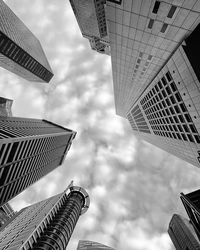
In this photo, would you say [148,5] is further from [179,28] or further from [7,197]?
[7,197]

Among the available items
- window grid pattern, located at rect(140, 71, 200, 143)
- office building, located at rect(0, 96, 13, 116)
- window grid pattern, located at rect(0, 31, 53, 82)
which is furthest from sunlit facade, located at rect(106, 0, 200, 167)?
office building, located at rect(0, 96, 13, 116)

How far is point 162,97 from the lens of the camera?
38094mm

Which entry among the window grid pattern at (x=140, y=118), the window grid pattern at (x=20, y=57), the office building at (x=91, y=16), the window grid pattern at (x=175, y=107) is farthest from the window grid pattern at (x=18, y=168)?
the office building at (x=91, y=16)

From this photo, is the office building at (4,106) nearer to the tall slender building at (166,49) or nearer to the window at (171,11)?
the tall slender building at (166,49)

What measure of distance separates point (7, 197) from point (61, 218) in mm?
31195

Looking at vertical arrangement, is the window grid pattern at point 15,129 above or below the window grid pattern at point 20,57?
below

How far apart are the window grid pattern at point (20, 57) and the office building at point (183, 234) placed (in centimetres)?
17813

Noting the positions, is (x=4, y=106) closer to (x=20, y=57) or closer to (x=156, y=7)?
(x=20, y=57)

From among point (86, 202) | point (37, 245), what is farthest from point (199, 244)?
point (37, 245)

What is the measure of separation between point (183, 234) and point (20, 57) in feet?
608

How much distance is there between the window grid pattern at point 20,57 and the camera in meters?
120

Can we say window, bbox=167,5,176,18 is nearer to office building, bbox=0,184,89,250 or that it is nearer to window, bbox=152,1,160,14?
window, bbox=152,1,160,14

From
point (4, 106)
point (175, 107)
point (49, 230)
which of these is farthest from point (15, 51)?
point (175, 107)

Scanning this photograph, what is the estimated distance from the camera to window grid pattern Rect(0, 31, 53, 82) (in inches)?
4730
